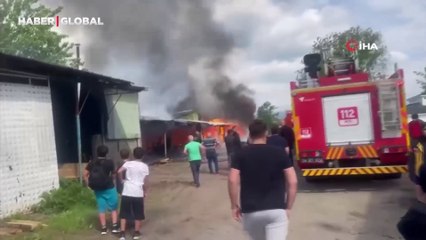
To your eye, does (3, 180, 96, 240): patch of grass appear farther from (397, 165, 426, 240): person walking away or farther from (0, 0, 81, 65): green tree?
(0, 0, 81, 65): green tree

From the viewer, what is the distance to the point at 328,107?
11.3 metres

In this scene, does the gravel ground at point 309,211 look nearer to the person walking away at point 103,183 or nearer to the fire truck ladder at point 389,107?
the person walking away at point 103,183

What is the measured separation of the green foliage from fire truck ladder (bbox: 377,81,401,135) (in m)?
6.46

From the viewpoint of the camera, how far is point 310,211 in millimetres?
9070

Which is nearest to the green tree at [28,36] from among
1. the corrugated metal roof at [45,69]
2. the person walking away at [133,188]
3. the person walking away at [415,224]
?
the corrugated metal roof at [45,69]

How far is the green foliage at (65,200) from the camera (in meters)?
9.69

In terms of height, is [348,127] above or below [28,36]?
below

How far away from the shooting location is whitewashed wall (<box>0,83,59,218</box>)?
9.08 meters

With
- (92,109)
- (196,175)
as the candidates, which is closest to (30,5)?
(92,109)

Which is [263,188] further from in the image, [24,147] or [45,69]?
[45,69]

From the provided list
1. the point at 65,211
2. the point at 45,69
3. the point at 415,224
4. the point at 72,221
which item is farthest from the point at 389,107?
the point at 415,224

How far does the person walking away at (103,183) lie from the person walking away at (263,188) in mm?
3532

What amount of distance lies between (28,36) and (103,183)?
17520mm

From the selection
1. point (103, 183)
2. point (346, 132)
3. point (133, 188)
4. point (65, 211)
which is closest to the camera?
point (133, 188)
